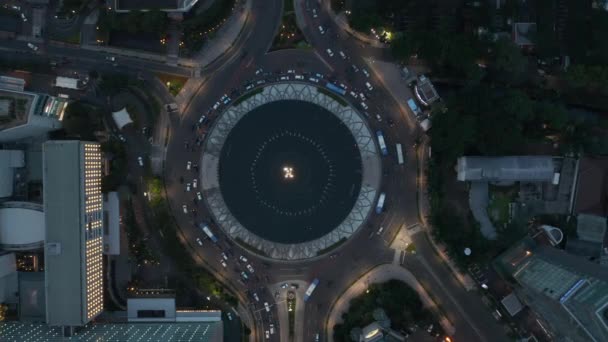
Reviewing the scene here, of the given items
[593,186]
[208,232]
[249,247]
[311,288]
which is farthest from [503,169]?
[208,232]

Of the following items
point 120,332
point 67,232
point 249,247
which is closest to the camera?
point 67,232

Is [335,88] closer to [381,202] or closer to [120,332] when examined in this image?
[381,202]

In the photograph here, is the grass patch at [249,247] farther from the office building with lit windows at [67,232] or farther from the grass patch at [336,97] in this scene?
the grass patch at [336,97]

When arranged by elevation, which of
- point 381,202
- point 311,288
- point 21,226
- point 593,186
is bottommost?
point 311,288

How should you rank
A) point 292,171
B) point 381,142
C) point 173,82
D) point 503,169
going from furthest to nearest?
point 173,82, point 292,171, point 381,142, point 503,169

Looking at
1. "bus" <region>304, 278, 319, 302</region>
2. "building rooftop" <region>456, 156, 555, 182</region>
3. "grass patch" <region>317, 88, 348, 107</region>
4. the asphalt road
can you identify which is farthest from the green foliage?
"grass patch" <region>317, 88, 348, 107</region>

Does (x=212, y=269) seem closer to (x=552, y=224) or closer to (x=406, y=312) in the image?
(x=406, y=312)

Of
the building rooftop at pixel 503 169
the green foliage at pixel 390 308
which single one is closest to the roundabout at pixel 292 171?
the green foliage at pixel 390 308

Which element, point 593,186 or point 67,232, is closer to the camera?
point 67,232
